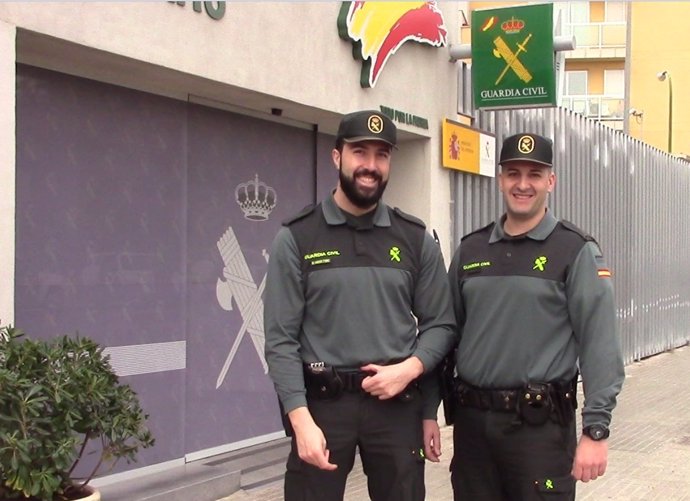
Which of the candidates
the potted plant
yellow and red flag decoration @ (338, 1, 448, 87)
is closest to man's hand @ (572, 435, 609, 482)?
the potted plant

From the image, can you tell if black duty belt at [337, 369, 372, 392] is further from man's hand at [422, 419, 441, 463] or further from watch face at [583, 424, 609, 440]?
watch face at [583, 424, 609, 440]

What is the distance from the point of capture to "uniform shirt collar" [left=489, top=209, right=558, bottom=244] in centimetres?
352

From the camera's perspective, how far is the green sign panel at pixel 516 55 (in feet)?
27.1

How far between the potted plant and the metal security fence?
5575 millimetres

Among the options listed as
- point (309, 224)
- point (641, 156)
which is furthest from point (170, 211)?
point (641, 156)

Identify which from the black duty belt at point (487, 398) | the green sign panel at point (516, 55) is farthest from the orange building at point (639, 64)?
the black duty belt at point (487, 398)

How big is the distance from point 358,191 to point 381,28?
4.68m

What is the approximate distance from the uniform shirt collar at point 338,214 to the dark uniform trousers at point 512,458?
865 millimetres

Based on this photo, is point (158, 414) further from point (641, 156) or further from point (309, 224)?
point (641, 156)

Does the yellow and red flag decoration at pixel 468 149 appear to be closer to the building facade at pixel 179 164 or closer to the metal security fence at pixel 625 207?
the metal security fence at pixel 625 207

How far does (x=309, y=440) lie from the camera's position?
3.09 m

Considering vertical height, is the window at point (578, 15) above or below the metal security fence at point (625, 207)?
above

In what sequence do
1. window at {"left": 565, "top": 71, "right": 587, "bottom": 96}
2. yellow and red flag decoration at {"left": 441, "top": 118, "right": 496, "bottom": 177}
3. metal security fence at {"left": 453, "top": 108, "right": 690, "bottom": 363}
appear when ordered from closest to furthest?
yellow and red flag decoration at {"left": 441, "top": 118, "right": 496, "bottom": 177} → metal security fence at {"left": 453, "top": 108, "right": 690, "bottom": 363} → window at {"left": 565, "top": 71, "right": 587, "bottom": 96}

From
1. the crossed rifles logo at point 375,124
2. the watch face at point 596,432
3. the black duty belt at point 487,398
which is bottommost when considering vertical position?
the watch face at point 596,432
